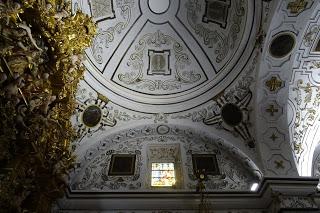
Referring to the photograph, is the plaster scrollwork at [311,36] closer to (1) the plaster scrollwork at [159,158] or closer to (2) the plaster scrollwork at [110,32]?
(1) the plaster scrollwork at [159,158]

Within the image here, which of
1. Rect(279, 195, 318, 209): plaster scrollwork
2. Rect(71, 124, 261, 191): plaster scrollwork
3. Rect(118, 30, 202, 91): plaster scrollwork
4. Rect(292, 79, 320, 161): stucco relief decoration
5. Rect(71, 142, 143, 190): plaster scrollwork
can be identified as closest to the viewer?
Rect(279, 195, 318, 209): plaster scrollwork

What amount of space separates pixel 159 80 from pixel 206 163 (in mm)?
3487

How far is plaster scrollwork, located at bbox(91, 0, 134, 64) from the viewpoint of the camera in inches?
487

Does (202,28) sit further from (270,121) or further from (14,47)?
(14,47)

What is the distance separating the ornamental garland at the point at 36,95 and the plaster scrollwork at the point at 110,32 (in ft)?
12.4

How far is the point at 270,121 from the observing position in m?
12.2

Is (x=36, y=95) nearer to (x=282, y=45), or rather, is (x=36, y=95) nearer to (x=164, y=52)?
(x=164, y=52)

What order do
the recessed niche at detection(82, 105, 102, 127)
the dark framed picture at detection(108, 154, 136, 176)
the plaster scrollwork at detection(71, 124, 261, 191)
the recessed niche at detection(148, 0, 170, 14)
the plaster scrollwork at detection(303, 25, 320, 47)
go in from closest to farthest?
the plaster scrollwork at detection(303, 25, 320, 47), the plaster scrollwork at detection(71, 124, 261, 191), the dark framed picture at detection(108, 154, 136, 176), the recessed niche at detection(82, 105, 102, 127), the recessed niche at detection(148, 0, 170, 14)

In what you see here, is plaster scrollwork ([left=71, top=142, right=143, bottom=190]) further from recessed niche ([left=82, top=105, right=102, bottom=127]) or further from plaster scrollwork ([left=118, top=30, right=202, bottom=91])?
plaster scrollwork ([left=118, top=30, right=202, bottom=91])

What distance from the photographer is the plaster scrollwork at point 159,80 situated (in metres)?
13.2

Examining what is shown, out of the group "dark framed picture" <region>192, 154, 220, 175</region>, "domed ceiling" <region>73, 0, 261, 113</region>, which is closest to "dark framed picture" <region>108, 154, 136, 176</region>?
"domed ceiling" <region>73, 0, 261, 113</region>

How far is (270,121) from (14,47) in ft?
28.6

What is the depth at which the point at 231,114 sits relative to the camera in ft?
41.4

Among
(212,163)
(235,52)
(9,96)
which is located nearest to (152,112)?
(212,163)
